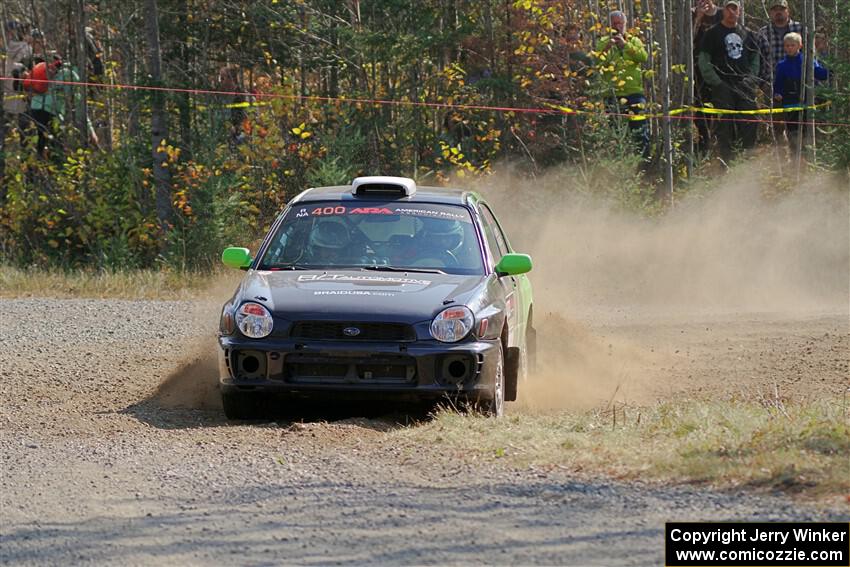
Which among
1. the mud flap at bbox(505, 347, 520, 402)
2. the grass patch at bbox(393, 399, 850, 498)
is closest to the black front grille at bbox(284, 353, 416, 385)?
the grass patch at bbox(393, 399, 850, 498)

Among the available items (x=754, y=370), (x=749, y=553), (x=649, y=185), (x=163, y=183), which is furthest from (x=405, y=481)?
(x=163, y=183)

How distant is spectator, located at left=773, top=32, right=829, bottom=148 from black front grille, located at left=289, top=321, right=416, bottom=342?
14.2 m

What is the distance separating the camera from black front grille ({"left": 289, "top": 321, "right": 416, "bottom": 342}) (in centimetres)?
877

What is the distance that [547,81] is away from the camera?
22.0 meters

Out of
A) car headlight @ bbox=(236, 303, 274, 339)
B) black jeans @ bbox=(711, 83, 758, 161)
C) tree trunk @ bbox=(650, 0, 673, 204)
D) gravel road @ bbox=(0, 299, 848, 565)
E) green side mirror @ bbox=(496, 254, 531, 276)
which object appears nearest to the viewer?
gravel road @ bbox=(0, 299, 848, 565)

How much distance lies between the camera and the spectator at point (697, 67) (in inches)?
851

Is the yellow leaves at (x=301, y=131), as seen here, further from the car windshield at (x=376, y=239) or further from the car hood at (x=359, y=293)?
the car hood at (x=359, y=293)

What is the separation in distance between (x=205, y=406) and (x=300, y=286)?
149 centimetres

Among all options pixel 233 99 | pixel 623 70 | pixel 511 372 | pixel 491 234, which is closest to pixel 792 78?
pixel 623 70

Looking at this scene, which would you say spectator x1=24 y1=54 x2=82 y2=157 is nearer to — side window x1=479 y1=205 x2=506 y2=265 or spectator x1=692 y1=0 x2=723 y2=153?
spectator x1=692 y1=0 x2=723 y2=153

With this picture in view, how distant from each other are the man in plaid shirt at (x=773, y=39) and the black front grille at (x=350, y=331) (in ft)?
46.8

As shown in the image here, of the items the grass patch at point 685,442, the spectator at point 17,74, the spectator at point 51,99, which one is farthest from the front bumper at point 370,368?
the spectator at point 17,74

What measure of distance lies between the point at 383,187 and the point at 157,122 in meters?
12.3

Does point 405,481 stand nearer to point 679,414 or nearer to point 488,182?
point 679,414
